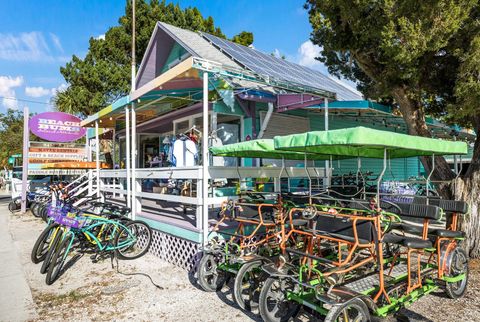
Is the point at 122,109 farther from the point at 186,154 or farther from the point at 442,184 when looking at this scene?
the point at 442,184

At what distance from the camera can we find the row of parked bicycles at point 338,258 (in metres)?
3.17

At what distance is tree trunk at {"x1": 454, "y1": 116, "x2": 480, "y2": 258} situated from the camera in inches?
219

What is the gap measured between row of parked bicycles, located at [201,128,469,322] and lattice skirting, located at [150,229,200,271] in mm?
611

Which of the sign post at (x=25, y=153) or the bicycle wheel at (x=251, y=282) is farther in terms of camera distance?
the sign post at (x=25, y=153)

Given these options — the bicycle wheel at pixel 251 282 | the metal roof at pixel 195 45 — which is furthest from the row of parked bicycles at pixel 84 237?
the metal roof at pixel 195 45

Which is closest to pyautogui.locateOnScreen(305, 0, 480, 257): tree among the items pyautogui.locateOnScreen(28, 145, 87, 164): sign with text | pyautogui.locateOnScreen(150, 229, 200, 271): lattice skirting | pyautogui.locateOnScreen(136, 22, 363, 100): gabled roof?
pyautogui.locateOnScreen(136, 22, 363, 100): gabled roof

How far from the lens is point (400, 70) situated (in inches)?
202

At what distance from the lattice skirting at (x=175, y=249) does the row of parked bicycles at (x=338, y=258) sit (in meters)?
0.61

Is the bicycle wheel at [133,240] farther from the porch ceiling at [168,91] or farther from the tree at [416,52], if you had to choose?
the tree at [416,52]

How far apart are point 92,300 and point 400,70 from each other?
5.68 metres

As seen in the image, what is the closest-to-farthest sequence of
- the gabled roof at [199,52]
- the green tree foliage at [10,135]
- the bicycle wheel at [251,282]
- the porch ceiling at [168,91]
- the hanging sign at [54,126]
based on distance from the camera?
the bicycle wheel at [251,282] < the porch ceiling at [168,91] < the gabled roof at [199,52] < the hanging sign at [54,126] < the green tree foliage at [10,135]

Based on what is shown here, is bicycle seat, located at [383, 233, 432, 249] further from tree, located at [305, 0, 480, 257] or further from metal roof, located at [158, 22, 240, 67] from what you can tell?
metal roof, located at [158, 22, 240, 67]

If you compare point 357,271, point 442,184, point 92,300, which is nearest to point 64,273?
point 92,300

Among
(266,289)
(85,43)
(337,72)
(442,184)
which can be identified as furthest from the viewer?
(85,43)
